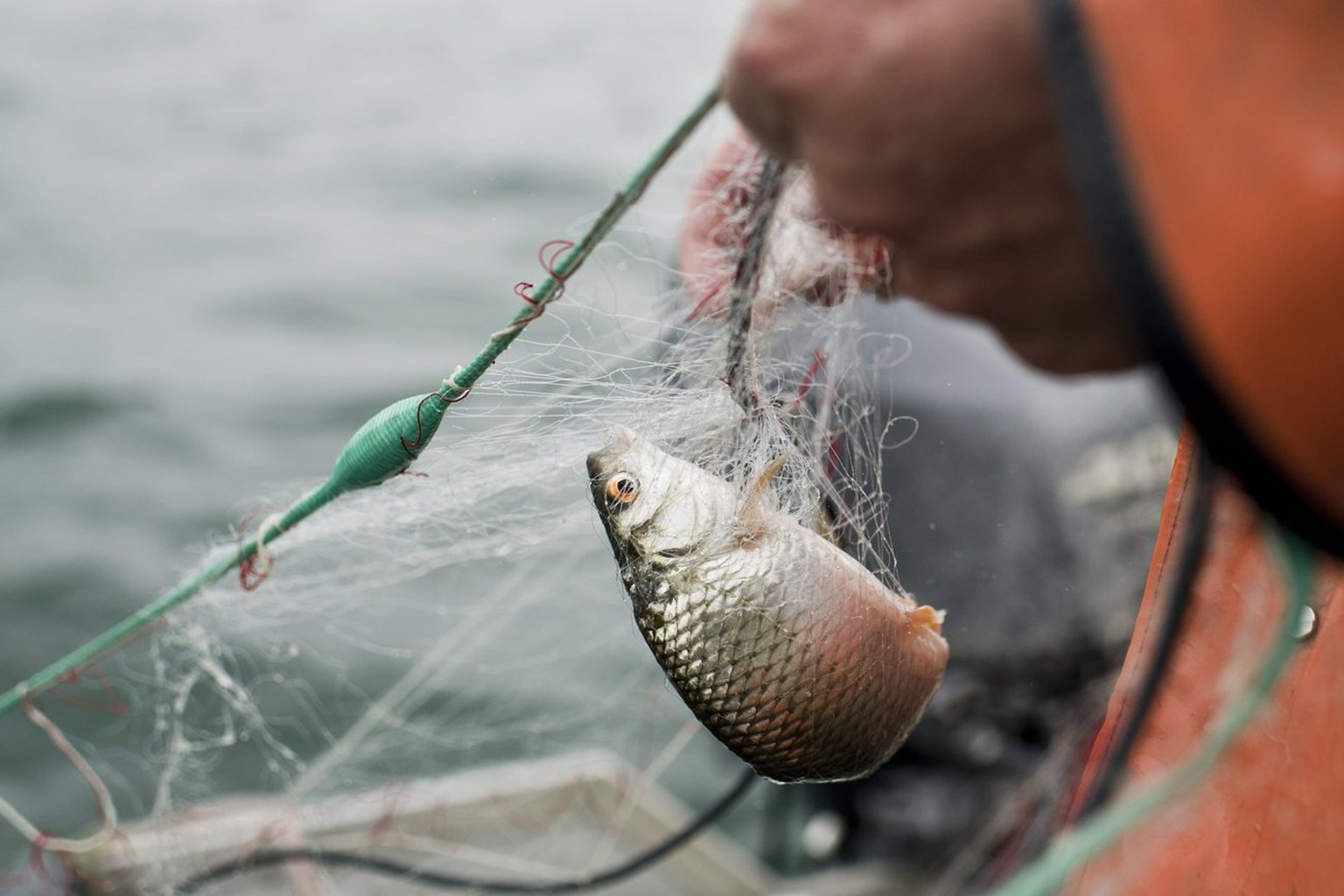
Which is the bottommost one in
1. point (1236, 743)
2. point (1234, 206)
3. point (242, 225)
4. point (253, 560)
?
point (242, 225)

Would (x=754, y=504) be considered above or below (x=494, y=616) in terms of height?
above

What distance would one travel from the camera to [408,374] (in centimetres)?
671

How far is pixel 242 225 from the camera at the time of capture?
321 inches

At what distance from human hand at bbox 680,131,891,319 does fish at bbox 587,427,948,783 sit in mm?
301

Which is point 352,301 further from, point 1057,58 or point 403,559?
point 1057,58

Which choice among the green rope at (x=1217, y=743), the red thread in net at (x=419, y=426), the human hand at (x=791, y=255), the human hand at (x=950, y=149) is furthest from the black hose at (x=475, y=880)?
the human hand at (x=950, y=149)

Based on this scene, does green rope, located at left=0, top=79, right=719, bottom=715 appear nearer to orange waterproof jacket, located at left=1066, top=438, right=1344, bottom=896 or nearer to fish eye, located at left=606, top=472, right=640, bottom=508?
fish eye, located at left=606, top=472, right=640, bottom=508

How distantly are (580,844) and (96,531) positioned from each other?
9.62 ft

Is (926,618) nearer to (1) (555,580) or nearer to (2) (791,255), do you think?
(2) (791,255)

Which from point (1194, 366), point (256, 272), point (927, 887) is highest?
point (1194, 366)

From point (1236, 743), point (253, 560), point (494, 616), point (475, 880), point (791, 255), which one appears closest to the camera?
point (1236, 743)

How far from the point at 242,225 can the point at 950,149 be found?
817 cm

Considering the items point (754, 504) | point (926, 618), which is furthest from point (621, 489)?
point (926, 618)

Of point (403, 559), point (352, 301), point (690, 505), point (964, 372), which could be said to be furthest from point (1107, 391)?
point (352, 301)
